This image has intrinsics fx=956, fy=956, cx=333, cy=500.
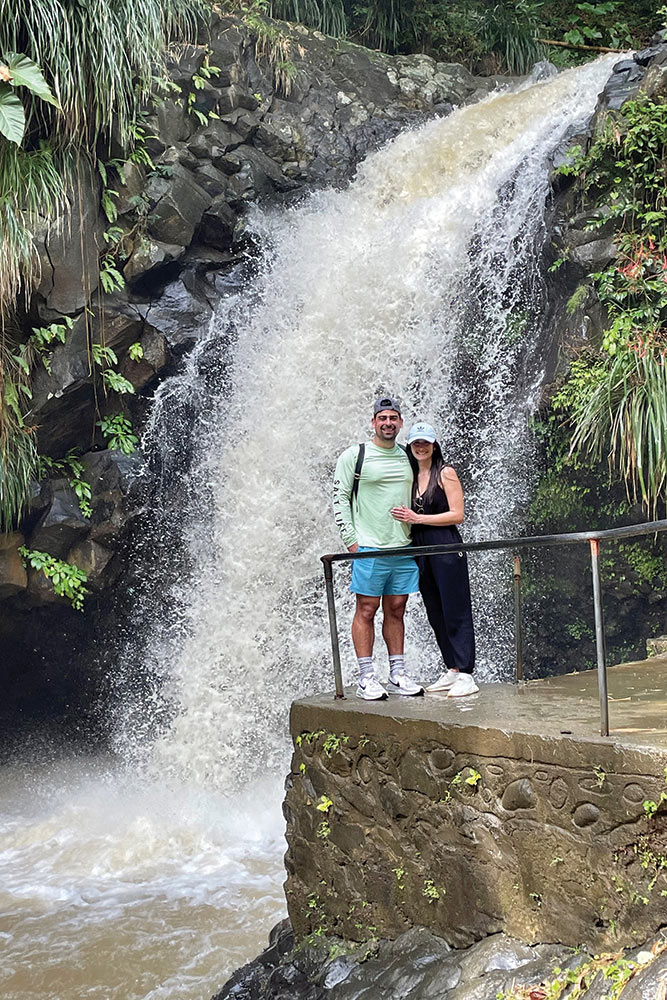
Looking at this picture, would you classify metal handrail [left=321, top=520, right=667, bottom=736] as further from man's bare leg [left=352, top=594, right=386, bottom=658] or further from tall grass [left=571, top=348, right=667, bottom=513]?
tall grass [left=571, top=348, right=667, bottom=513]

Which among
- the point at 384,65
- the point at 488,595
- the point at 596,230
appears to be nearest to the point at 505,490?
the point at 488,595

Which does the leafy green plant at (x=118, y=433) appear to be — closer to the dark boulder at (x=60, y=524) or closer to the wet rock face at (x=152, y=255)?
the wet rock face at (x=152, y=255)

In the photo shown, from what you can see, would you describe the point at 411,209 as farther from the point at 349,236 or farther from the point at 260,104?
the point at 260,104

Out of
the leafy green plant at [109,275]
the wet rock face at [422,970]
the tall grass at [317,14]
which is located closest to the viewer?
the wet rock face at [422,970]

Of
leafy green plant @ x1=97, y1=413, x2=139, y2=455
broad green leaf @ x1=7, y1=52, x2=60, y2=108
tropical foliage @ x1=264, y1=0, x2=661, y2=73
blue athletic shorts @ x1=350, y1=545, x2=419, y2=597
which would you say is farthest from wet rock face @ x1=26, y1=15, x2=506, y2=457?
blue athletic shorts @ x1=350, y1=545, x2=419, y2=597

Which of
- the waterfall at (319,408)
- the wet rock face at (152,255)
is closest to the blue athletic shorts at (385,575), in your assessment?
the waterfall at (319,408)

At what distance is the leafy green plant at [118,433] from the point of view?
9625mm

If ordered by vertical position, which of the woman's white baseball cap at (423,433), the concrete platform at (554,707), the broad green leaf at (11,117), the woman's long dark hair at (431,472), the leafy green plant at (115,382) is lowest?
the concrete platform at (554,707)

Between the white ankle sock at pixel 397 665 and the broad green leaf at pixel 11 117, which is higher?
the broad green leaf at pixel 11 117

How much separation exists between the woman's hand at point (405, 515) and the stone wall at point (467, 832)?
940 millimetres

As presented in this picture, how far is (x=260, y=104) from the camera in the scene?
1123cm

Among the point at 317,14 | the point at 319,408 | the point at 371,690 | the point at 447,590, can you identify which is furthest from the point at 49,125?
the point at 371,690

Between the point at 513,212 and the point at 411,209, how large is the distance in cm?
150

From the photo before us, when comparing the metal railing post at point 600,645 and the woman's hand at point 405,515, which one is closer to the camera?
the metal railing post at point 600,645
